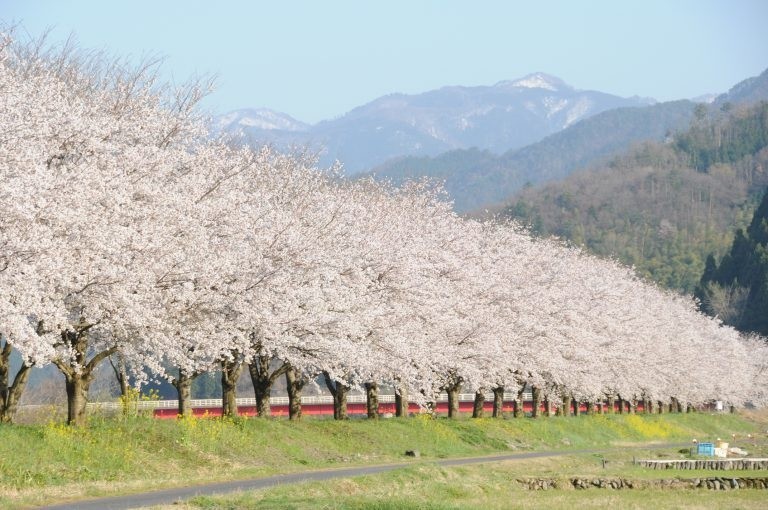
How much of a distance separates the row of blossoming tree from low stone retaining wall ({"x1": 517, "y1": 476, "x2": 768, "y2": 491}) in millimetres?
7685

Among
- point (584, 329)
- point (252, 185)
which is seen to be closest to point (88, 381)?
point (252, 185)

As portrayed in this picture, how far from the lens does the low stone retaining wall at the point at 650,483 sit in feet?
126

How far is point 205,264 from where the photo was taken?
98.4 feet

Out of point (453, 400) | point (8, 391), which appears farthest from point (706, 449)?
point (8, 391)

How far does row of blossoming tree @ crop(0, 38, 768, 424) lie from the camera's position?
26.1m

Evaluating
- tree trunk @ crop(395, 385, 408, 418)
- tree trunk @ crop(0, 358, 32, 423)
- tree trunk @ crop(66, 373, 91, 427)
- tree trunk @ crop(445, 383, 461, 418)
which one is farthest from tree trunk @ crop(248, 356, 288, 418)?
tree trunk @ crop(445, 383, 461, 418)

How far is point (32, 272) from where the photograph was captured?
23.6 metres

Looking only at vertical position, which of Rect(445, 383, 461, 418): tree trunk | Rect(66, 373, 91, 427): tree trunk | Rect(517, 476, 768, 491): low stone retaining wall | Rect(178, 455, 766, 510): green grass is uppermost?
Rect(66, 373, 91, 427): tree trunk

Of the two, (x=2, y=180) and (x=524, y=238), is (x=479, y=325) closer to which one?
(x=524, y=238)

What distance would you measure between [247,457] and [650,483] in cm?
1573

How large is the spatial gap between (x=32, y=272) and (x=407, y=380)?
2329 centimetres

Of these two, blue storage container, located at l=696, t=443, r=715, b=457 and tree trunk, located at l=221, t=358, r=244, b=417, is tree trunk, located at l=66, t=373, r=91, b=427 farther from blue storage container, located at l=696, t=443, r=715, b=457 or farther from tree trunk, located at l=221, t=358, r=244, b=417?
blue storage container, located at l=696, t=443, r=715, b=457

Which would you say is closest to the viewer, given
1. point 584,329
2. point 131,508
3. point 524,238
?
point 131,508

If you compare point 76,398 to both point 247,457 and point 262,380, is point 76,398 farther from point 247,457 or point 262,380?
point 262,380
